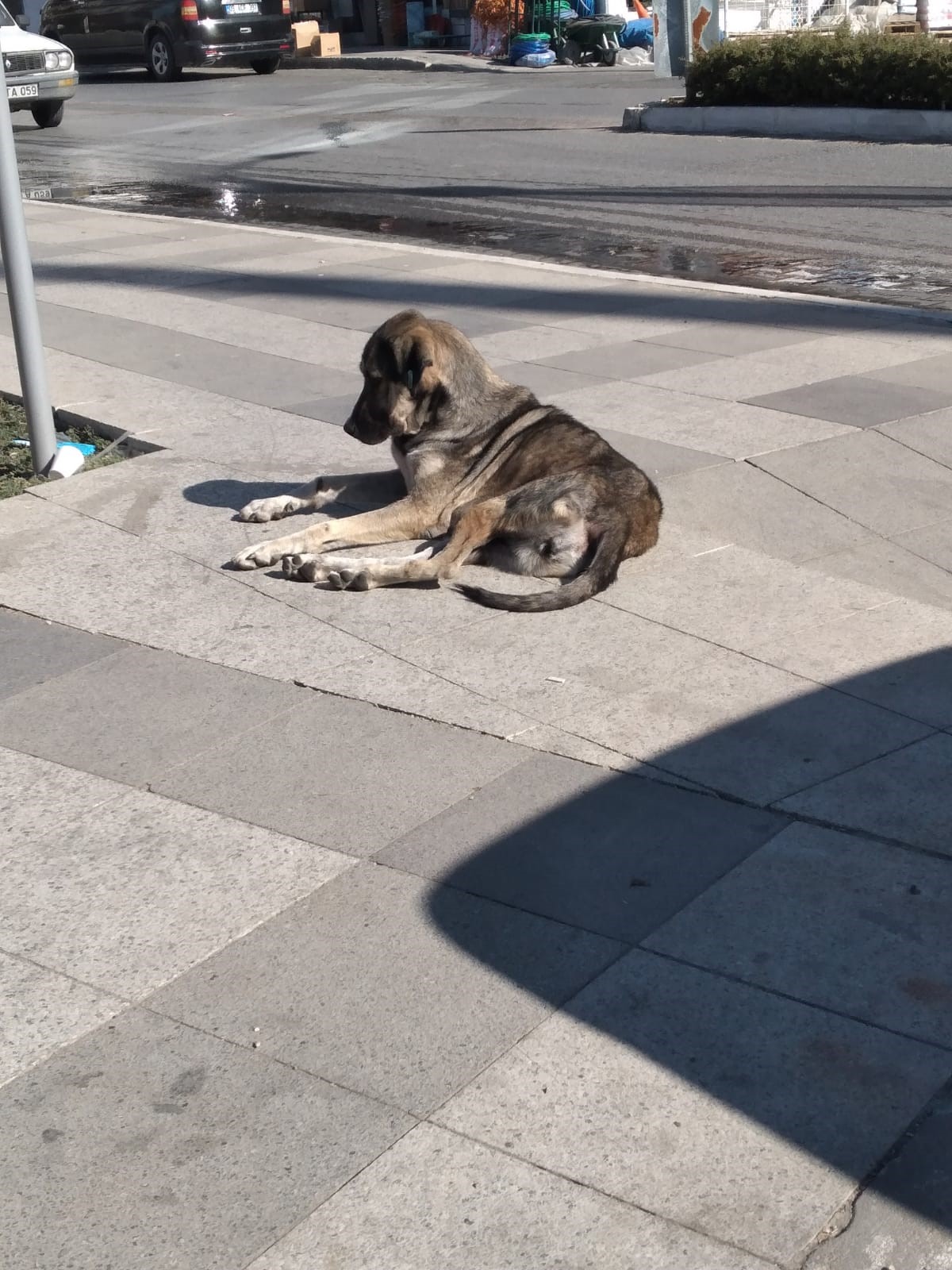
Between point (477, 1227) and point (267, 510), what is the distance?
440 cm

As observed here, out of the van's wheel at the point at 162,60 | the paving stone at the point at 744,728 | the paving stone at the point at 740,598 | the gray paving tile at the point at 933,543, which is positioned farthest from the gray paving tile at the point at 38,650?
the van's wheel at the point at 162,60

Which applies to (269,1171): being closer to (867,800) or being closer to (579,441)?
(867,800)

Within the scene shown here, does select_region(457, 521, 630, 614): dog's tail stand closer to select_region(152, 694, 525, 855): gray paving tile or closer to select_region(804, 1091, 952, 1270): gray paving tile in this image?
select_region(152, 694, 525, 855): gray paving tile

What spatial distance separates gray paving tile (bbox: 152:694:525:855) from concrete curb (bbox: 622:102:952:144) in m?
17.5

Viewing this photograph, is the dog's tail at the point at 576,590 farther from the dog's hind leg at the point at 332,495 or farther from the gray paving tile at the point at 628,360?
the gray paving tile at the point at 628,360

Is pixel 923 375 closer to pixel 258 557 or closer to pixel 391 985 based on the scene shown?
pixel 258 557

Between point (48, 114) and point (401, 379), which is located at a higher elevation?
point (48, 114)

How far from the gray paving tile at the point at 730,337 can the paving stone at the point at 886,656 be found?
4.40 meters

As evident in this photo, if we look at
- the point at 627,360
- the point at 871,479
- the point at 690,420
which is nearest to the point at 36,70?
the point at 627,360

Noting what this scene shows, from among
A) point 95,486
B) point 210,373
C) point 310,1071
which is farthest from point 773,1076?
point 210,373

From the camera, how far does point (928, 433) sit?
796 centimetres

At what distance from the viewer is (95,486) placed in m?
7.46

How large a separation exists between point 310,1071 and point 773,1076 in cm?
100

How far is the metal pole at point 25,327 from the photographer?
7785mm
